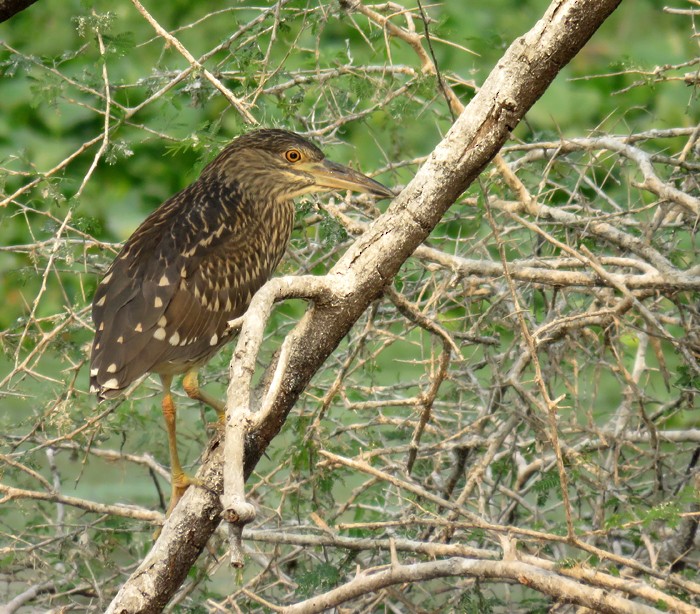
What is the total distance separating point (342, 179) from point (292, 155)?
292 mm

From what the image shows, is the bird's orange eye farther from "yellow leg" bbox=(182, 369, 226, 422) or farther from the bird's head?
"yellow leg" bbox=(182, 369, 226, 422)

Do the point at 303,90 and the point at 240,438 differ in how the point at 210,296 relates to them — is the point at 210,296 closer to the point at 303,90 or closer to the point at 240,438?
the point at 303,90

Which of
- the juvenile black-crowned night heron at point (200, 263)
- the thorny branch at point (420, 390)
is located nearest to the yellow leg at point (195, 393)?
the juvenile black-crowned night heron at point (200, 263)

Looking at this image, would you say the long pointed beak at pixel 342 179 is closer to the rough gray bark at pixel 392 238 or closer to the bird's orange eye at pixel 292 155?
the bird's orange eye at pixel 292 155

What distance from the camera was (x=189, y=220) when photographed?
364cm

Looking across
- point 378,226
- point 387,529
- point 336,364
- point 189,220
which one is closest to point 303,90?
point 189,220

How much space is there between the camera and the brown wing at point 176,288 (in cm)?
329

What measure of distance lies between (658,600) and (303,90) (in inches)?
79.3

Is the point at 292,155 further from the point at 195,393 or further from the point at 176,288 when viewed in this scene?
the point at 195,393

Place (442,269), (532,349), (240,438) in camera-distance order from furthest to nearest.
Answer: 1. (442,269)
2. (532,349)
3. (240,438)

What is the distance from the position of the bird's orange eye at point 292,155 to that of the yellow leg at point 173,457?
83 cm

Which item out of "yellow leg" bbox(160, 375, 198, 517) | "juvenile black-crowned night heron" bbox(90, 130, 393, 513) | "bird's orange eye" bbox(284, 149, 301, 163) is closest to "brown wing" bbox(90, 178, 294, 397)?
"juvenile black-crowned night heron" bbox(90, 130, 393, 513)

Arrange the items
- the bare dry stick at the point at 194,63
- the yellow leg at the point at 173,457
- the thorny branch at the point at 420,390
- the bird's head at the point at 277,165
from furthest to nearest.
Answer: the bird's head at the point at 277,165, the yellow leg at the point at 173,457, the bare dry stick at the point at 194,63, the thorny branch at the point at 420,390

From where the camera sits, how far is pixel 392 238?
268 centimetres
